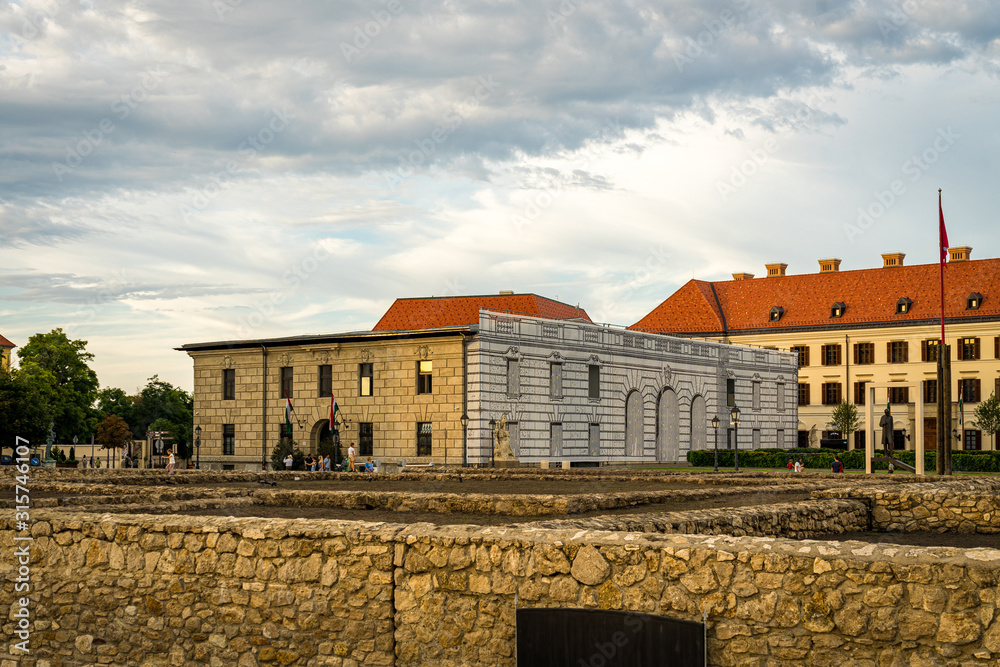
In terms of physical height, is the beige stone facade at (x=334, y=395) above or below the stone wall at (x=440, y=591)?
above

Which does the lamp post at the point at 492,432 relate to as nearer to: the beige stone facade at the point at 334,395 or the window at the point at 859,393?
the beige stone facade at the point at 334,395

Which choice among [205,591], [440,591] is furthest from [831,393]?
[440,591]

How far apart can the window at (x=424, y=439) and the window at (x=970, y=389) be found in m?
49.9

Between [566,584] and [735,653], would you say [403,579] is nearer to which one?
[566,584]

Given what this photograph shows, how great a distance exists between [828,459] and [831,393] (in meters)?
30.1

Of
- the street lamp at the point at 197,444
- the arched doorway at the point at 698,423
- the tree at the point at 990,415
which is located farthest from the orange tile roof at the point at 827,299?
the street lamp at the point at 197,444

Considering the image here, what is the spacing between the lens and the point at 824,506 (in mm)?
17062

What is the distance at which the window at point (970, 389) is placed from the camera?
8381 cm

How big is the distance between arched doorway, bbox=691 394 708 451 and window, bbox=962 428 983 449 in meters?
26.7

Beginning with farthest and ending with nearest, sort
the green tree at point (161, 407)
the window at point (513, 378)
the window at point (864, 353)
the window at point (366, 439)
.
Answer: the green tree at point (161, 407) → the window at point (864, 353) → the window at point (366, 439) → the window at point (513, 378)

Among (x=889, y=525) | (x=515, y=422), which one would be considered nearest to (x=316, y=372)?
(x=515, y=422)

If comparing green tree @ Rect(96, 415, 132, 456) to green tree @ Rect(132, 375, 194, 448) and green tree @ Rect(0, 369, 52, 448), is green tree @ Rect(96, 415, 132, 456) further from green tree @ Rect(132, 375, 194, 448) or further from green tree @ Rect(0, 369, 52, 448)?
green tree @ Rect(0, 369, 52, 448)

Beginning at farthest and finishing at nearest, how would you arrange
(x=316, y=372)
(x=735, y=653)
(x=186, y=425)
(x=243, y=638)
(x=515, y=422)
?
(x=186, y=425), (x=316, y=372), (x=515, y=422), (x=243, y=638), (x=735, y=653)

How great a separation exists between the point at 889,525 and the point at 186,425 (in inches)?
3911
